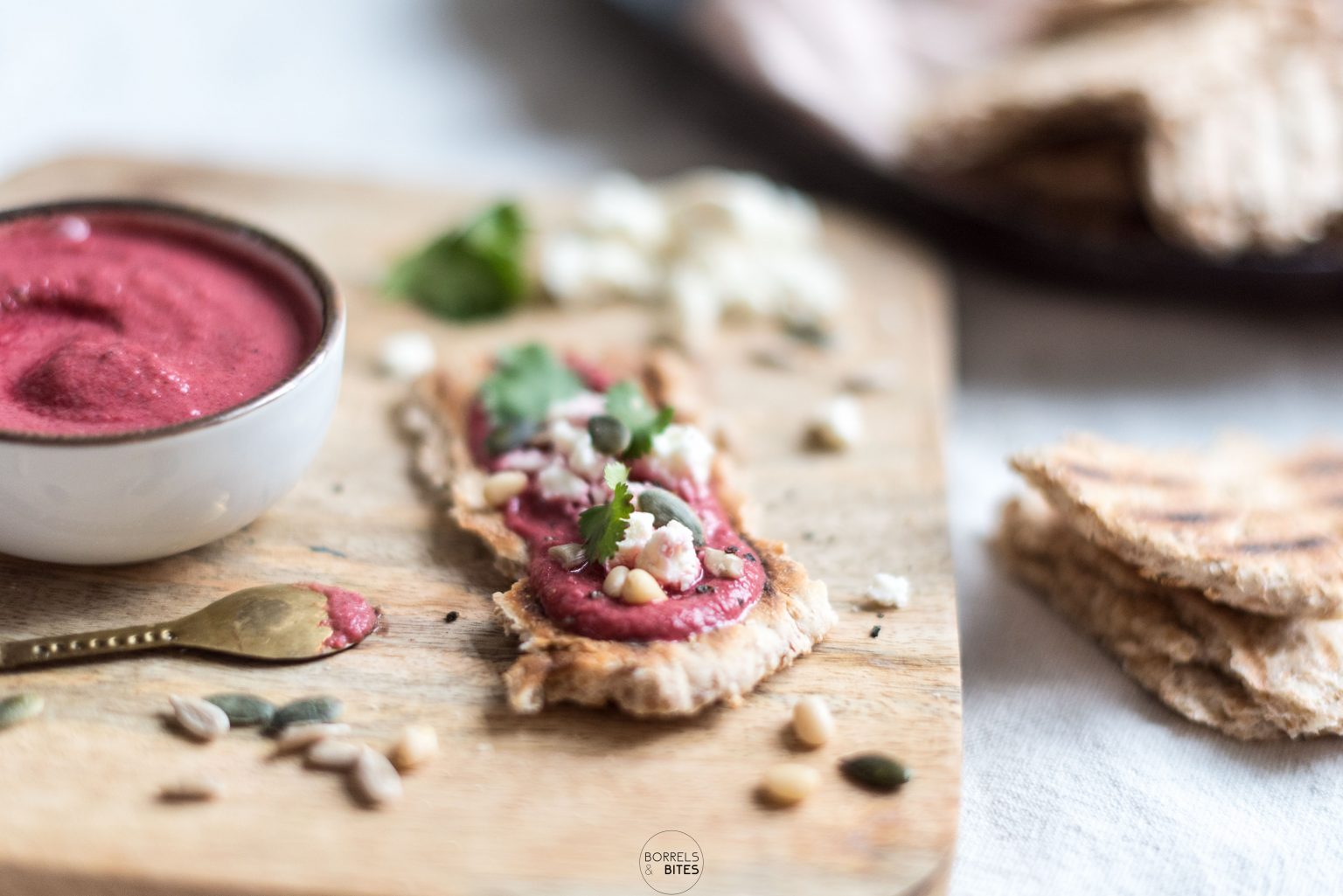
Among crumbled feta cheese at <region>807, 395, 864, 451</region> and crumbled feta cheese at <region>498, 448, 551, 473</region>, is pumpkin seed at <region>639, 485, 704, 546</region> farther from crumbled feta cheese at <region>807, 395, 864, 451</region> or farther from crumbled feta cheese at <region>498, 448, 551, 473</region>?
crumbled feta cheese at <region>807, 395, 864, 451</region>

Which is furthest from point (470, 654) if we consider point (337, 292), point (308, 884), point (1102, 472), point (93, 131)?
point (93, 131)

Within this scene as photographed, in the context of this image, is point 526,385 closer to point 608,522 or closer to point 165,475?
point 608,522

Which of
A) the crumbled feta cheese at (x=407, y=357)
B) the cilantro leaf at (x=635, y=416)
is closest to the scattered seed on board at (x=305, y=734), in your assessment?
the cilantro leaf at (x=635, y=416)

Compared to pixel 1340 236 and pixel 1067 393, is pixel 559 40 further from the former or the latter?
pixel 1340 236

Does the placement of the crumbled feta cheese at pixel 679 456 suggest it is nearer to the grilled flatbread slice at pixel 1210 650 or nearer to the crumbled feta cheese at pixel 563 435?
the crumbled feta cheese at pixel 563 435

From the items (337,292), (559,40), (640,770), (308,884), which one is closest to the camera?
(308,884)

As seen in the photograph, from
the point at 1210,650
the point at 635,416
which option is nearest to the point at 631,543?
the point at 635,416
